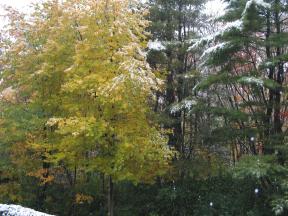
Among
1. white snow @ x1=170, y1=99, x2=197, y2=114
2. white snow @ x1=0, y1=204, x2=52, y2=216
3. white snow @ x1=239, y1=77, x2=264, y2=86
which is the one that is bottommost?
white snow @ x1=0, y1=204, x2=52, y2=216

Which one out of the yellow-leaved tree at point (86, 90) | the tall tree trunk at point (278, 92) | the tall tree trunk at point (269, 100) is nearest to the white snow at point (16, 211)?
the yellow-leaved tree at point (86, 90)

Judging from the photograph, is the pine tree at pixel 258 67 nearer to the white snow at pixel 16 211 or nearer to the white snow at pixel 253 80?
the white snow at pixel 253 80

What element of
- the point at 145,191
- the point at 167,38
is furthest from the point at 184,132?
the point at 167,38

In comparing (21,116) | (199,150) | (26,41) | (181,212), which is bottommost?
(181,212)

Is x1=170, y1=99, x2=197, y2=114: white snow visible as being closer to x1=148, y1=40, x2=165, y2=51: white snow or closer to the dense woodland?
the dense woodland

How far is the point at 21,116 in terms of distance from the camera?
1283cm

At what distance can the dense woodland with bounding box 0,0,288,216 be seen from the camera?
10.6 m

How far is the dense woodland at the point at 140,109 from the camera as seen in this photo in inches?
417

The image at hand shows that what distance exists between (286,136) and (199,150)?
4138mm

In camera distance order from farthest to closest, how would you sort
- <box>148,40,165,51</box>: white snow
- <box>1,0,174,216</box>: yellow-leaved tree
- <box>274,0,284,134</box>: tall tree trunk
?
<box>148,40,165,51</box>: white snow
<box>274,0,284,134</box>: tall tree trunk
<box>1,0,174,216</box>: yellow-leaved tree

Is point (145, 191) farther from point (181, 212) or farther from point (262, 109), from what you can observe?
point (262, 109)

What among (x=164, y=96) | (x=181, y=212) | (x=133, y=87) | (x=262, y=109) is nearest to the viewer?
(x=133, y=87)

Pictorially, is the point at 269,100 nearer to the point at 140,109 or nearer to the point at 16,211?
the point at 140,109

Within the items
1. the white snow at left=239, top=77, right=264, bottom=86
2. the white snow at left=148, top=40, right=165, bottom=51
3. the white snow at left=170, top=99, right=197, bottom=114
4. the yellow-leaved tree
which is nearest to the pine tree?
the white snow at left=239, top=77, right=264, bottom=86
